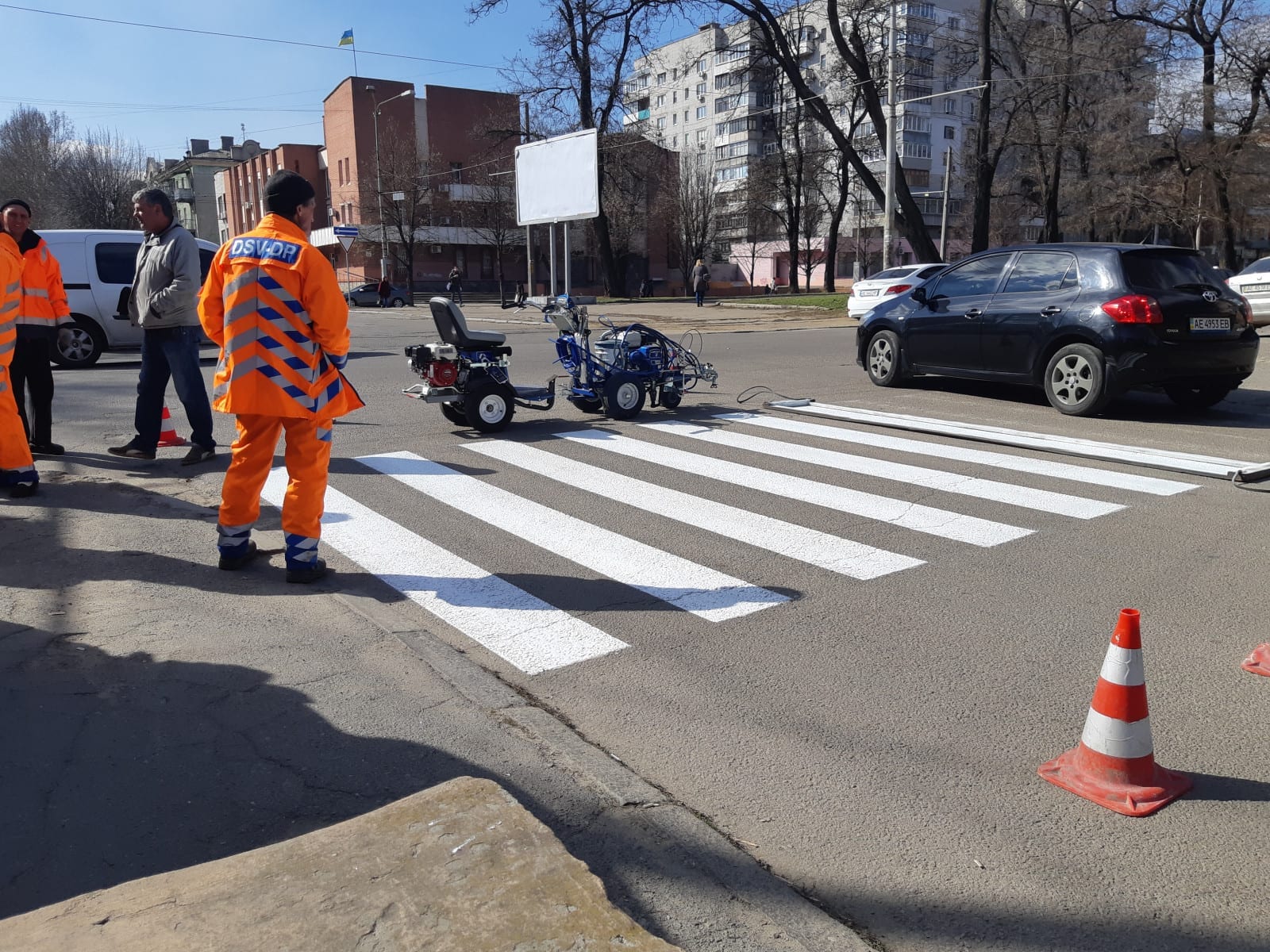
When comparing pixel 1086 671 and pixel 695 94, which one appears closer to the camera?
pixel 1086 671

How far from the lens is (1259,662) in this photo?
3.90 metres

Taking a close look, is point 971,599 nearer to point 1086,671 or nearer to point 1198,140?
point 1086,671

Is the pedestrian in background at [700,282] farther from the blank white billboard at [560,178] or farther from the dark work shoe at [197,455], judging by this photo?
the dark work shoe at [197,455]

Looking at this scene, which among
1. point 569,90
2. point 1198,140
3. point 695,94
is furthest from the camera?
point 695,94

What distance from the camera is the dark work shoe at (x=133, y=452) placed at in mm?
7965

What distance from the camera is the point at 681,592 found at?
4.86m

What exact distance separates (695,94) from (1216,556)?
10184 centimetres

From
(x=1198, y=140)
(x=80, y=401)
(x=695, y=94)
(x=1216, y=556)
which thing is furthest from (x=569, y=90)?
(x=695, y=94)

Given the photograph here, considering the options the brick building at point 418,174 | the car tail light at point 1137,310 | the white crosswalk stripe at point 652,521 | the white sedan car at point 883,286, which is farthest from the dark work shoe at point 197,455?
the brick building at point 418,174

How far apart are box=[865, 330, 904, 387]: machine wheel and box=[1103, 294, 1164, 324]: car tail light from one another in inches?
117

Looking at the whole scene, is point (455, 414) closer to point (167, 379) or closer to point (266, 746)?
point (167, 379)

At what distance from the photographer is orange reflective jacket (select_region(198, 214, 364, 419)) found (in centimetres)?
473

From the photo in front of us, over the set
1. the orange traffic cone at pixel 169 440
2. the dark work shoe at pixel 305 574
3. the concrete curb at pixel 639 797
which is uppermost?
the orange traffic cone at pixel 169 440

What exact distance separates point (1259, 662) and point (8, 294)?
24.7 feet
